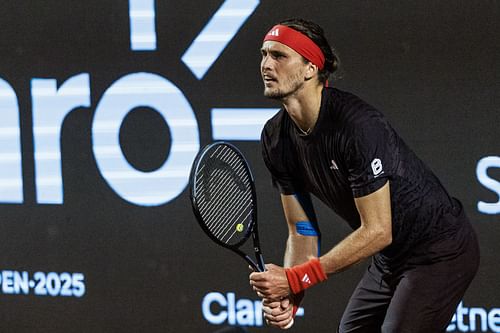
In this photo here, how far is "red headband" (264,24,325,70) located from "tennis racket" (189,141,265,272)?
1.14ft

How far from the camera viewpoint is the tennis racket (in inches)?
118

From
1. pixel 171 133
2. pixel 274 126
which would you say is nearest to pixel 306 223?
pixel 274 126

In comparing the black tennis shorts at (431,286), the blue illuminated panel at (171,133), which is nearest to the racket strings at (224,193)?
the black tennis shorts at (431,286)

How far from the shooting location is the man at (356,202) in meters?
2.91

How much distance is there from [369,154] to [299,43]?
41cm

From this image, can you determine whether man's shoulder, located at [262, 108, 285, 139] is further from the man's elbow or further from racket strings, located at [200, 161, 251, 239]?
the man's elbow

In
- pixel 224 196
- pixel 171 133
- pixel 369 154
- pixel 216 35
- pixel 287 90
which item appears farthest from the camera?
pixel 171 133

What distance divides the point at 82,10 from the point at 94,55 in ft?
0.63

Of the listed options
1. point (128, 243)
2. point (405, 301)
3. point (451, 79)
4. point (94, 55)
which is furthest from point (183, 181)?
point (405, 301)

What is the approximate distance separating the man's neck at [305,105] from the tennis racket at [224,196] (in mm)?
220

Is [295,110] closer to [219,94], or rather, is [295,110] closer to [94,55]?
[219,94]

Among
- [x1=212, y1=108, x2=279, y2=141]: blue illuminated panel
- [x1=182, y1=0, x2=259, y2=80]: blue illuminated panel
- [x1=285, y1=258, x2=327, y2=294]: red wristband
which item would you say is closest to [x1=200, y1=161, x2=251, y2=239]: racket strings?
[x1=285, y1=258, x2=327, y2=294]: red wristband

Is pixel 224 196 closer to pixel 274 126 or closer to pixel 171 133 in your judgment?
pixel 274 126

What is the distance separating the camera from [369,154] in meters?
2.89
